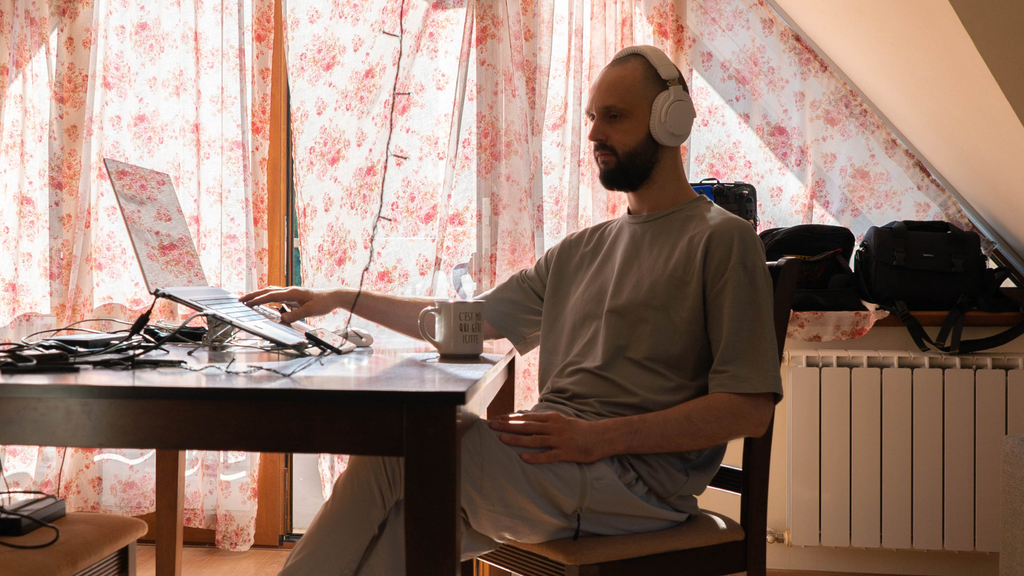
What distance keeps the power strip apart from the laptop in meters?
0.37

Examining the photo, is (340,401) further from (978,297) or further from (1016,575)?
(978,297)

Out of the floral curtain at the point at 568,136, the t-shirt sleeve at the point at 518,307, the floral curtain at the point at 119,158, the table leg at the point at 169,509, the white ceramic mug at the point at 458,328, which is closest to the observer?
the white ceramic mug at the point at 458,328

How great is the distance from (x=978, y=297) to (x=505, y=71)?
1.50 m

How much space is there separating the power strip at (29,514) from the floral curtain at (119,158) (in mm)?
1137

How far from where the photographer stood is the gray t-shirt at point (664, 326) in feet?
3.73

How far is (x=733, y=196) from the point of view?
218 centimetres

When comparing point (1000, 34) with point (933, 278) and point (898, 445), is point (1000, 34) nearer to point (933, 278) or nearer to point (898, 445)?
point (933, 278)

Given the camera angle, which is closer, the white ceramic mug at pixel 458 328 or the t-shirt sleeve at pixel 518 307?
the white ceramic mug at pixel 458 328

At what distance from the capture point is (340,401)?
814 millimetres

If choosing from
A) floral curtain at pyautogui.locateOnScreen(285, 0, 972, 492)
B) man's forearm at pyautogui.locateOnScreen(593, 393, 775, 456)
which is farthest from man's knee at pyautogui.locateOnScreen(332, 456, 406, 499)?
floral curtain at pyautogui.locateOnScreen(285, 0, 972, 492)

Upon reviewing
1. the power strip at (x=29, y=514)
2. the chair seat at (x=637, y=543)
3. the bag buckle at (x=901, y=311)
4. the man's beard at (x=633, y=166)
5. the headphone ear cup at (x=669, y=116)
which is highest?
the headphone ear cup at (x=669, y=116)

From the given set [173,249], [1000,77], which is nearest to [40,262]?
[173,249]

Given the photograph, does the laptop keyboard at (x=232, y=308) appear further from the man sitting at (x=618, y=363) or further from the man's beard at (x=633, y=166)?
the man's beard at (x=633, y=166)

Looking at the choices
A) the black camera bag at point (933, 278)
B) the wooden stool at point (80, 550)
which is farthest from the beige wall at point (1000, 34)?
the wooden stool at point (80, 550)
